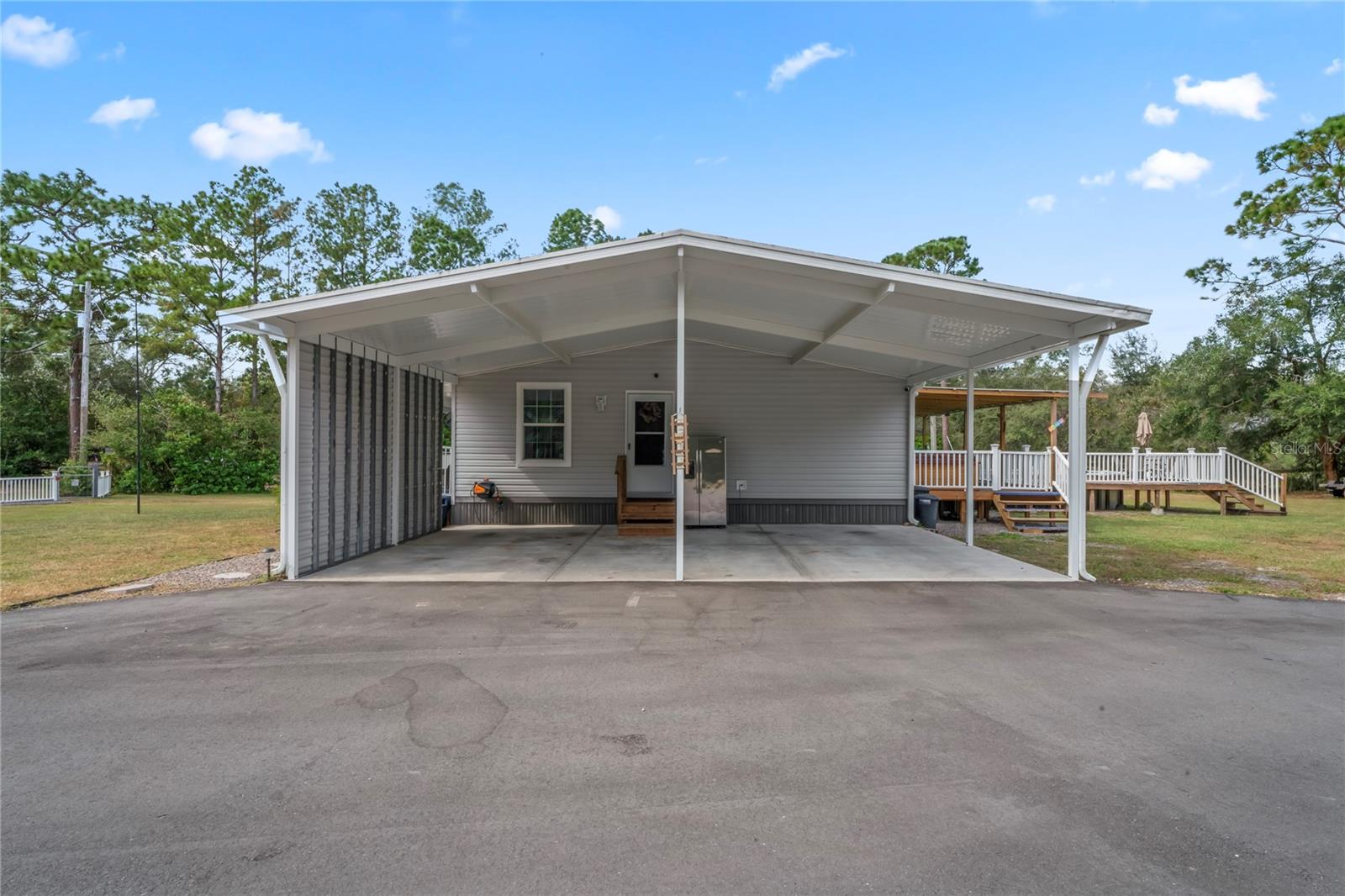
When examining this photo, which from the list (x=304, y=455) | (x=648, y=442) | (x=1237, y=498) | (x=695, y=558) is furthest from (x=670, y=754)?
(x=1237, y=498)

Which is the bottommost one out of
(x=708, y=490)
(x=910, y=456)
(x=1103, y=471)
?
(x=708, y=490)

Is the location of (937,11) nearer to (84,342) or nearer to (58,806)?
(58,806)

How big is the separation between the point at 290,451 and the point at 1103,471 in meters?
16.9

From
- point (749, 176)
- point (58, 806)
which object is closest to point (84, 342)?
point (749, 176)

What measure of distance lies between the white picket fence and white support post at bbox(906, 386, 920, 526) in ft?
68.3

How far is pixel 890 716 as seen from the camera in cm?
333

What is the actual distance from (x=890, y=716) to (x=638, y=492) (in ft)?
27.7

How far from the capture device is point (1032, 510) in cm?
1233

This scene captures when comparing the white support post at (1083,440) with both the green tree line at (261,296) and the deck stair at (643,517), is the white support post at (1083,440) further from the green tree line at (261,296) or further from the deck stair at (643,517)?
the green tree line at (261,296)

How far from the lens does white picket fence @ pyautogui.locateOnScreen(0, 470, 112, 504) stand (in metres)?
15.9

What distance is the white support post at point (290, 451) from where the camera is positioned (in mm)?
6516

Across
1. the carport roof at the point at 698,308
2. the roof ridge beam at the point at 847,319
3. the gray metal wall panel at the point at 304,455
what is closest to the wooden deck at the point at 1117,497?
the carport roof at the point at 698,308

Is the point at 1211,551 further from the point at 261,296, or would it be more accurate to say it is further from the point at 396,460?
the point at 261,296

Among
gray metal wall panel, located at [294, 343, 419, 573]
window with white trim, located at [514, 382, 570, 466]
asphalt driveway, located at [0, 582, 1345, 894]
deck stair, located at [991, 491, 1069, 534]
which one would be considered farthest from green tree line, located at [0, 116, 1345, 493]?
asphalt driveway, located at [0, 582, 1345, 894]
